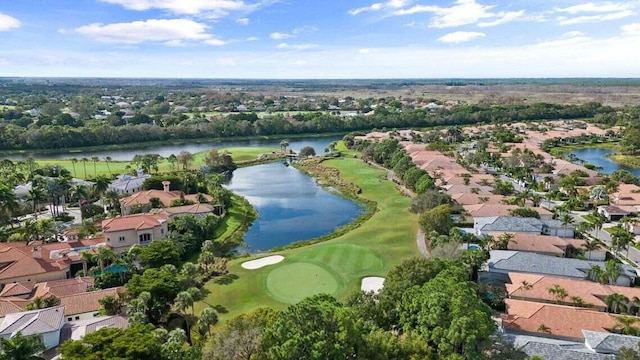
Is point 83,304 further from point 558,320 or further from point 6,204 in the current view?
point 558,320

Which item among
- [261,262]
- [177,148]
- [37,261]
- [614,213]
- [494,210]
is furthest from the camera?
[177,148]

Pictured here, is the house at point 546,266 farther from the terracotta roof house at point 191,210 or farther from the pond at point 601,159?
the pond at point 601,159

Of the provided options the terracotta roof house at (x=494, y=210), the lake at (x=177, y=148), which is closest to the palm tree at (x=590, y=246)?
the terracotta roof house at (x=494, y=210)

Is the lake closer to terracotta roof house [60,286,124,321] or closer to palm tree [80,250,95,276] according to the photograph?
palm tree [80,250,95,276]

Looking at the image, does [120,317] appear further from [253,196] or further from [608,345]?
[253,196]

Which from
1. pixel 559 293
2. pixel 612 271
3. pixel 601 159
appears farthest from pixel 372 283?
pixel 601 159

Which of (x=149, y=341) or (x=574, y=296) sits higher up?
(x=149, y=341)

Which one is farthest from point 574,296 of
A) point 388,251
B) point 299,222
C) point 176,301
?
point 299,222
